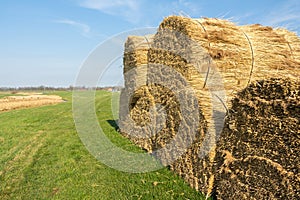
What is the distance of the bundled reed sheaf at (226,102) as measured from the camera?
3.72 m

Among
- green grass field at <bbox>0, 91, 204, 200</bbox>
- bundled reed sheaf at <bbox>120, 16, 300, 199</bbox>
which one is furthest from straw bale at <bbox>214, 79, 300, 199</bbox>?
green grass field at <bbox>0, 91, 204, 200</bbox>

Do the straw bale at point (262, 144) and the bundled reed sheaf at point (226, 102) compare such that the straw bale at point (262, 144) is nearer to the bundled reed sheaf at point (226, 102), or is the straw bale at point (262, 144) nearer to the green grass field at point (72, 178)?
the bundled reed sheaf at point (226, 102)

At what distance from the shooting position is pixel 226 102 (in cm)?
520

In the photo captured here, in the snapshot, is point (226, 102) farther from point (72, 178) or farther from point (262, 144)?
point (72, 178)

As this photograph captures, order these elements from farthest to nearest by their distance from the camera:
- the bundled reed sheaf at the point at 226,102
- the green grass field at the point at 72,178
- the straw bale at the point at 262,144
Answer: the green grass field at the point at 72,178 → the bundled reed sheaf at the point at 226,102 → the straw bale at the point at 262,144

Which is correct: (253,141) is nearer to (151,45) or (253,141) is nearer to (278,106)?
(278,106)

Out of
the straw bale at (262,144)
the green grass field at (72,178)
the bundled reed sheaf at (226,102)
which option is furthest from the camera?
the green grass field at (72,178)

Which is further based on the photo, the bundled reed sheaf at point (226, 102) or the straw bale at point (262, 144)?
the bundled reed sheaf at point (226, 102)

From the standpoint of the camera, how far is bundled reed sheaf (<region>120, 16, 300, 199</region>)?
372 cm

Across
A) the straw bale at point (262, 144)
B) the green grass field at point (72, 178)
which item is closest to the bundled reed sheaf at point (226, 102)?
the straw bale at point (262, 144)

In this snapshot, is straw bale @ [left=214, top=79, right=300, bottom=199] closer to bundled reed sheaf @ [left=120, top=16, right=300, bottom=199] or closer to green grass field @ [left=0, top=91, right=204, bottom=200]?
bundled reed sheaf @ [left=120, top=16, right=300, bottom=199]

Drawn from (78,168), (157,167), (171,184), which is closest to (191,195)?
(171,184)

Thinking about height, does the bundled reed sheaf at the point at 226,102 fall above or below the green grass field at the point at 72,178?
above

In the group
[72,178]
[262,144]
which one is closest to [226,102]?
[262,144]
